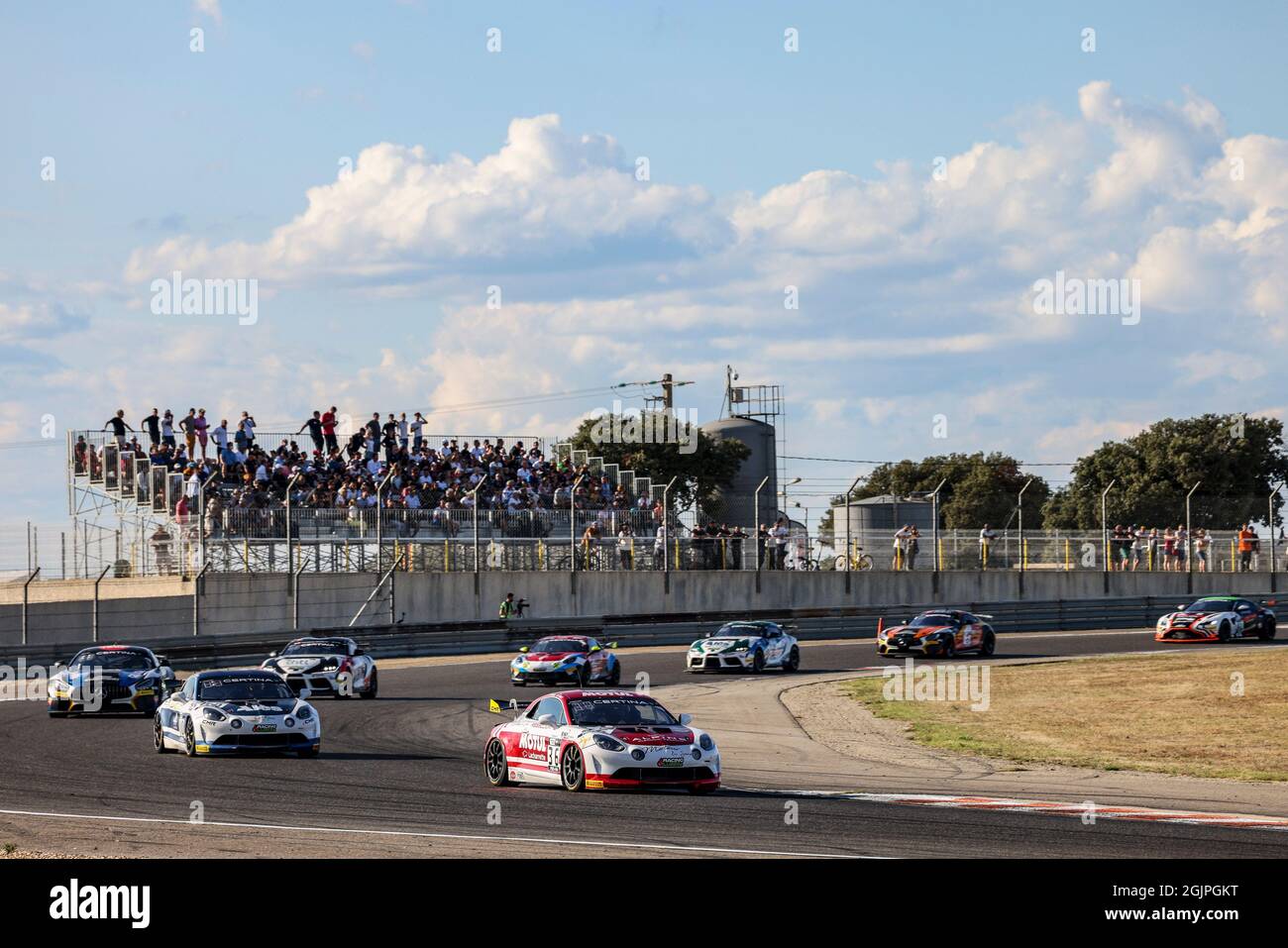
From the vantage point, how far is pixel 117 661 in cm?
2788

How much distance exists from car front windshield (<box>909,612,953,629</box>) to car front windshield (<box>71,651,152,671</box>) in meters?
19.9

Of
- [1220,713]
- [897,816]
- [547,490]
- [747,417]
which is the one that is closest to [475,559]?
[547,490]

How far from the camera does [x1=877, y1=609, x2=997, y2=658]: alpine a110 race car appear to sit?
1623 inches

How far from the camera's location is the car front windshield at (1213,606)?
147 ft

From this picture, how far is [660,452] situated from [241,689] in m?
64.2

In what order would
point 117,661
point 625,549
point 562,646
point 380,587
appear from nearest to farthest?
point 117,661 → point 562,646 → point 380,587 → point 625,549

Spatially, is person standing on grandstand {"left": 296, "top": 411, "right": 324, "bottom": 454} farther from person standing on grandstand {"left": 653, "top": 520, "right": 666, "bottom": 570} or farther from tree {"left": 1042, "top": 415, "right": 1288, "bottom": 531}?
tree {"left": 1042, "top": 415, "right": 1288, "bottom": 531}

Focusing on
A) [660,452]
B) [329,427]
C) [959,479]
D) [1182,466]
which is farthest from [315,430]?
[959,479]

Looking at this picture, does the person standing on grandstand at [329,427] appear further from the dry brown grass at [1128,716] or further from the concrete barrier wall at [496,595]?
the dry brown grass at [1128,716]

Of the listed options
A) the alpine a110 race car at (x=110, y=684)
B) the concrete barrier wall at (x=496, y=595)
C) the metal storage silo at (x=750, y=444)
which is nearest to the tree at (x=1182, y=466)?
the metal storage silo at (x=750, y=444)

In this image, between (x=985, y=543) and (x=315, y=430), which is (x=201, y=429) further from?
(x=985, y=543)

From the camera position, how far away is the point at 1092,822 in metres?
15.1

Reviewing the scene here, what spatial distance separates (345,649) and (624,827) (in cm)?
1791

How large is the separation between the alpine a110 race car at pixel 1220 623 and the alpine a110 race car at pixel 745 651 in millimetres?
12008
